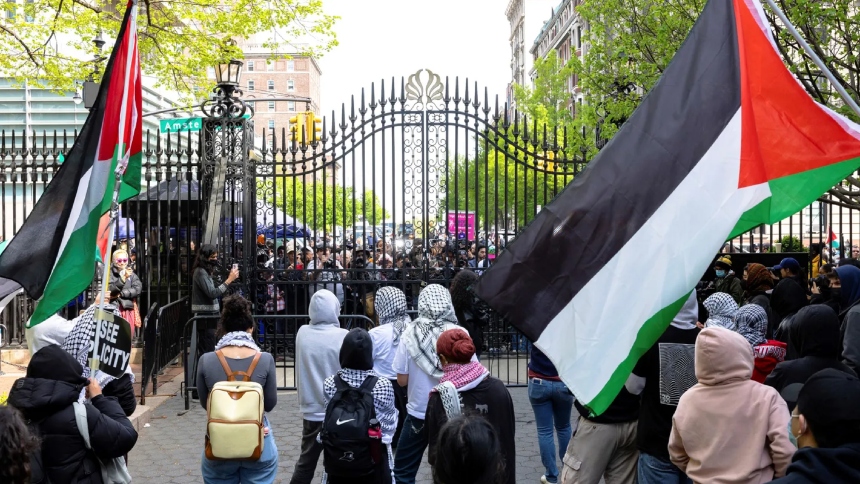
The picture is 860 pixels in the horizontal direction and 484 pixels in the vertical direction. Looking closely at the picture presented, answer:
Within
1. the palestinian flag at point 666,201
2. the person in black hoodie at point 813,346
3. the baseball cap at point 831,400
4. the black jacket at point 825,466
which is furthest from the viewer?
the person in black hoodie at point 813,346

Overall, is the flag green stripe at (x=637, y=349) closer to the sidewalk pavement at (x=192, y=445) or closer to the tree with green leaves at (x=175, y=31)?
the sidewalk pavement at (x=192, y=445)

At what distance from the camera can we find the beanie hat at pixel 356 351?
5.48 metres

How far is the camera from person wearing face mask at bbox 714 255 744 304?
11.7 m

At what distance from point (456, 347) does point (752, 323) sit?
7.48 feet

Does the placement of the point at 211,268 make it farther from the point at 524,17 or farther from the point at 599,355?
the point at 524,17

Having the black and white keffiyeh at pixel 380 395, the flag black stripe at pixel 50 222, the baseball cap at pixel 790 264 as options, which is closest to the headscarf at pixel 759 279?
the baseball cap at pixel 790 264

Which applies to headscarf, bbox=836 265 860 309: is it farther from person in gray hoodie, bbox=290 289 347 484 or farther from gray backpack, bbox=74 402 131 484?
gray backpack, bbox=74 402 131 484

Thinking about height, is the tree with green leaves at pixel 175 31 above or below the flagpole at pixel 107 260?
above

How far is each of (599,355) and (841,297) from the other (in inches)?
175

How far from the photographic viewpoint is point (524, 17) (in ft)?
345

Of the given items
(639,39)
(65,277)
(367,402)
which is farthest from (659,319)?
(639,39)

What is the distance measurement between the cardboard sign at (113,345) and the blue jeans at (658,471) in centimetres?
315

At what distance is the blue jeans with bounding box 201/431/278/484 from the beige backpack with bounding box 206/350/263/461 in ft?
0.43

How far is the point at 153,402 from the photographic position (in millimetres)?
10500
